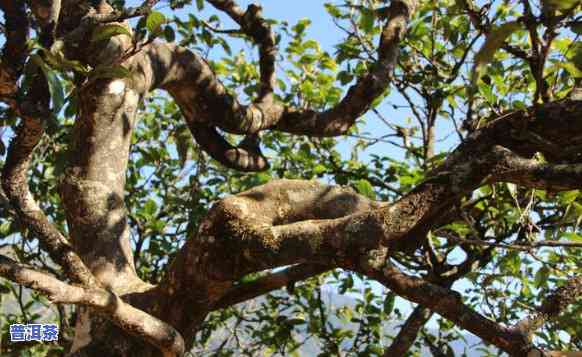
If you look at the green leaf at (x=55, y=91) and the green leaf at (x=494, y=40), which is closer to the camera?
the green leaf at (x=494, y=40)

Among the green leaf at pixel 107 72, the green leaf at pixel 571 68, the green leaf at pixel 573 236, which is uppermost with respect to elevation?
the green leaf at pixel 571 68

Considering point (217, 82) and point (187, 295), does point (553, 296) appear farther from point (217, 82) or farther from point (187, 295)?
point (217, 82)

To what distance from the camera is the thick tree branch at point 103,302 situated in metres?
1.78

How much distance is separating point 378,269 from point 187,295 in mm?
822

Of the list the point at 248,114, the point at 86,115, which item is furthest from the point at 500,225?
the point at 86,115

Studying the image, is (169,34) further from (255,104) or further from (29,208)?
(29,208)

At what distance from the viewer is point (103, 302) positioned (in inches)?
77.2

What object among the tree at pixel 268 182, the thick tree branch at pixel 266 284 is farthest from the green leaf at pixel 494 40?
the thick tree branch at pixel 266 284

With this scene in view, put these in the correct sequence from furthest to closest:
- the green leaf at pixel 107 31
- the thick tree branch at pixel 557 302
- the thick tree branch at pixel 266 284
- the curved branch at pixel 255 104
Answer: the curved branch at pixel 255 104, the thick tree branch at pixel 266 284, the green leaf at pixel 107 31, the thick tree branch at pixel 557 302

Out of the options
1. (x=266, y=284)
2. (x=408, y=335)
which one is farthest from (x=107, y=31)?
(x=408, y=335)

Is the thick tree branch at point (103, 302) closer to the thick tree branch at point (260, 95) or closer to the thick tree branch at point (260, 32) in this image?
the thick tree branch at point (260, 95)

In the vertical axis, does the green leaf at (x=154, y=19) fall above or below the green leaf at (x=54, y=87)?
above

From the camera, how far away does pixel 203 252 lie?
2279 mm

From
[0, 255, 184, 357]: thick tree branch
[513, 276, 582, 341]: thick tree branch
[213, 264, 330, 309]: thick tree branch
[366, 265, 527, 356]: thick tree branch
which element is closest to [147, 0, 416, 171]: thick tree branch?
[213, 264, 330, 309]: thick tree branch
